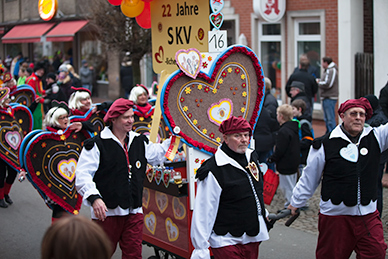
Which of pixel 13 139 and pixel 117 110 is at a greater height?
pixel 117 110

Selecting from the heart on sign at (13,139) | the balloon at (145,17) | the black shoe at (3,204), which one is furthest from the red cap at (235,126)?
the black shoe at (3,204)

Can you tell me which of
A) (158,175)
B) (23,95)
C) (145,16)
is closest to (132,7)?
(145,16)

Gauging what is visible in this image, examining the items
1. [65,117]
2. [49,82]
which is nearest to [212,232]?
[65,117]

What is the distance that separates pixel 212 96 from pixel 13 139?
422 centimetres

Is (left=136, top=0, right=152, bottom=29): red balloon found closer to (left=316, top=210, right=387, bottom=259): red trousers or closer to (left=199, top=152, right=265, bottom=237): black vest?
(left=199, top=152, right=265, bottom=237): black vest

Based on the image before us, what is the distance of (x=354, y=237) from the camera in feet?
16.0

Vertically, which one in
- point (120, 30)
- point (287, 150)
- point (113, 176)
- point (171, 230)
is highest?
point (120, 30)

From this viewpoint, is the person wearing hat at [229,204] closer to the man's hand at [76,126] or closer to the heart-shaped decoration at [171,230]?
the heart-shaped decoration at [171,230]

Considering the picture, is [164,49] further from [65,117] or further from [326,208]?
[326,208]

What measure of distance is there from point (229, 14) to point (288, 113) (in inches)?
384

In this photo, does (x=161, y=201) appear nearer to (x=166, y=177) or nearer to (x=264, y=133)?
(x=166, y=177)

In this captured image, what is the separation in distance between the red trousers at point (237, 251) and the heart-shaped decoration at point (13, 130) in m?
5.00

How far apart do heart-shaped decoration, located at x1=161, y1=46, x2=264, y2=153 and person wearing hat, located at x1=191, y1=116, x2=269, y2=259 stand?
1164 millimetres

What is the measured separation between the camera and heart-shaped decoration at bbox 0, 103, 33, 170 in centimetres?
854
